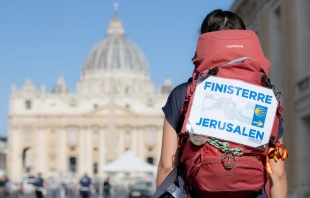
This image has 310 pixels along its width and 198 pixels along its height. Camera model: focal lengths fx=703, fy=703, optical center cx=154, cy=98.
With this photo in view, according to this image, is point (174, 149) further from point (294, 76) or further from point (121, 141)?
point (121, 141)

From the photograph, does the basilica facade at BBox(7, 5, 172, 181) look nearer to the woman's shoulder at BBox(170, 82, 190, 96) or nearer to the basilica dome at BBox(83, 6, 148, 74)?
the basilica dome at BBox(83, 6, 148, 74)

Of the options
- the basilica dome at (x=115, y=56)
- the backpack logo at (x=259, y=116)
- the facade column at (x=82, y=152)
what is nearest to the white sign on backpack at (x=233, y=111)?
the backpack logo at (x=259, y=116)

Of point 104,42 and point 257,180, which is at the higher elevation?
point 257,180

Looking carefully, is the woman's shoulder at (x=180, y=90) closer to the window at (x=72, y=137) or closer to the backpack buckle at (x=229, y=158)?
the backpack buckle at (x=229, y=158)

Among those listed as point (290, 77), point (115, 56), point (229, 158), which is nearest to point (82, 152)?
point (115, 56)

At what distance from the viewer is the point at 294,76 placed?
48.8 ft

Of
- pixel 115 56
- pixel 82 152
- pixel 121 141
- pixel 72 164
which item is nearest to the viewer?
pixel 121 141

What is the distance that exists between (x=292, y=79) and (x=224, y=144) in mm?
12640

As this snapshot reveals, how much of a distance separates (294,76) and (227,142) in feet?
40.7

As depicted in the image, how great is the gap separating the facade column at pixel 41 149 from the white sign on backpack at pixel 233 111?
352ft

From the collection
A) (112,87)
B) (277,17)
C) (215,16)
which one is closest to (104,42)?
(112,87)

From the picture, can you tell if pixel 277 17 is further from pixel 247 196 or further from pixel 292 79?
pixel 247 196

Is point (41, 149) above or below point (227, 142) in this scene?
below

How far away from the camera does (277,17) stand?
1697cm
